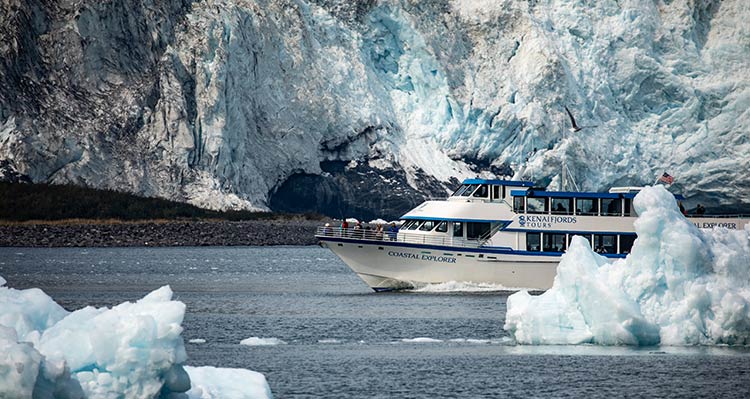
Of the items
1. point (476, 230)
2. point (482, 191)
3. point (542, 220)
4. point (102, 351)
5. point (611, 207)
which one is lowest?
point (102, 351)

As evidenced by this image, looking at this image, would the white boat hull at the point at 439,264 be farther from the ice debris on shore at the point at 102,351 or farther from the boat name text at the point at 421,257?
the ice debris on shore at the point at 102,351

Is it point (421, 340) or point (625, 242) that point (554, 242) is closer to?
point (625, 242)

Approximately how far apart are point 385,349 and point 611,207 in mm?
18963

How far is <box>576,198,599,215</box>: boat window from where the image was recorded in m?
50.1

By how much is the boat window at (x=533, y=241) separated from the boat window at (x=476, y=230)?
4.77 feet

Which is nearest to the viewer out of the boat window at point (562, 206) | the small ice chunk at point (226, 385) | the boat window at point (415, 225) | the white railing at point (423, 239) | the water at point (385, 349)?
the small ice chunk at point (226, 385)

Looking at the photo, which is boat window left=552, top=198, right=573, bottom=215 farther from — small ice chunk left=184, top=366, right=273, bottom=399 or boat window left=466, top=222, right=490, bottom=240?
small ice chunk left=184, top=366, right=273, bottom=399

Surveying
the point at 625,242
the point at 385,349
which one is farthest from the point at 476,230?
the point at 385,349

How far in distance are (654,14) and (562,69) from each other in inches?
374

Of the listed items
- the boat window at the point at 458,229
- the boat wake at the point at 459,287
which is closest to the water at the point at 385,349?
the boat wake at the point at 459,287

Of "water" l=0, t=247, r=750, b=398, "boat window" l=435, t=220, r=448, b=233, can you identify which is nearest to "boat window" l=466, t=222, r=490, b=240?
"boat window" l=435, t=220, r=448, b=233

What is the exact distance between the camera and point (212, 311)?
43344 mm

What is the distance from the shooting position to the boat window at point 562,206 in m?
50.0

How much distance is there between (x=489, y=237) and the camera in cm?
4953
